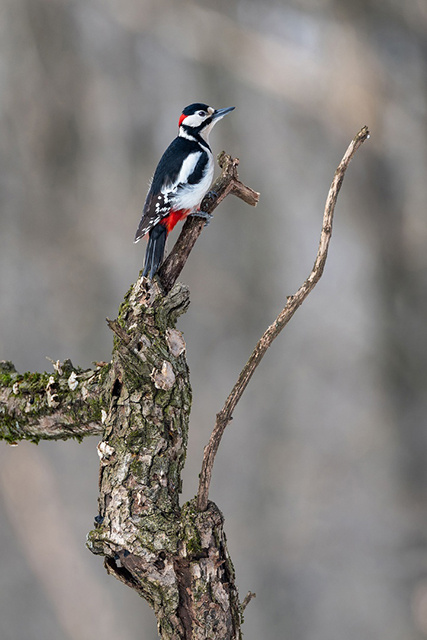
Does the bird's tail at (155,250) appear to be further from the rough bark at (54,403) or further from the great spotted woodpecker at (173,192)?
the rough bark at (54,403)

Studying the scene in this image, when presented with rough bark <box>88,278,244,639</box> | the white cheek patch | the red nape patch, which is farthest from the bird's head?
rough bark <box>88,278,244,639</box>

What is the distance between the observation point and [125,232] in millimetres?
2590

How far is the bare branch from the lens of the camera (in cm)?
113

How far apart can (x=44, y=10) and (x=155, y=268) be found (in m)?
1.93

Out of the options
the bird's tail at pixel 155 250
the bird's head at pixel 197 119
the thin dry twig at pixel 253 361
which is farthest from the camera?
the bird's head at pixel 197 119

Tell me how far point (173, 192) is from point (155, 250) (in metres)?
0.11

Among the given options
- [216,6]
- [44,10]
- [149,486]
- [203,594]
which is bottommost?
[203,594]

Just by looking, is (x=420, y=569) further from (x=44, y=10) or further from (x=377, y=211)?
(x=44, y=10)

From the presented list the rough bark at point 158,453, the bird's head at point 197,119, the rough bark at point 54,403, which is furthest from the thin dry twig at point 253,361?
the bird's head at point 197,119

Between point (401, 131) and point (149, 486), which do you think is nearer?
point (149, 486)

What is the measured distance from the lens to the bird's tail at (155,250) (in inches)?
44.1

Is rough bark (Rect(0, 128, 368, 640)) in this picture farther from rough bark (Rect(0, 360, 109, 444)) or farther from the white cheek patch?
the white cheek patch

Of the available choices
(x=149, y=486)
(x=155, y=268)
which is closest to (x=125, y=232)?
(x=155, y=268)

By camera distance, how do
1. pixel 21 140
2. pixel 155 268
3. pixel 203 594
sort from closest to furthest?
pixel 203 594, pixel 155 268, pixel 21 140
